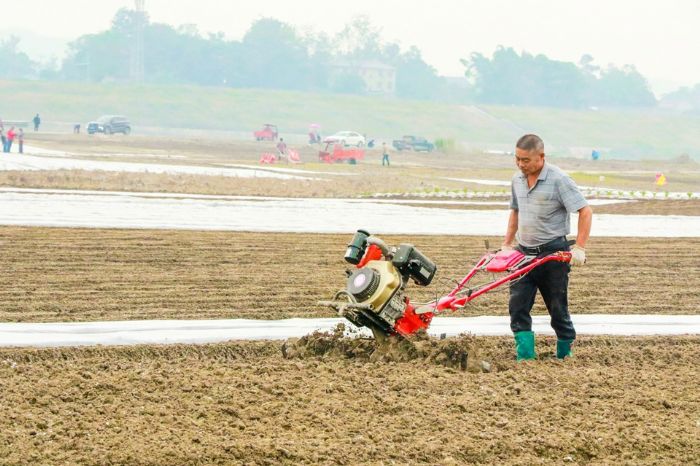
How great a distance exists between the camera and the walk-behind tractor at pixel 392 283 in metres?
8.28

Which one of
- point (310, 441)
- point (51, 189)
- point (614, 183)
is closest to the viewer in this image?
point (310, 441)

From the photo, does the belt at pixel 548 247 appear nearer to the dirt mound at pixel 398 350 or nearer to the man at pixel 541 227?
the man at pixel 541 227

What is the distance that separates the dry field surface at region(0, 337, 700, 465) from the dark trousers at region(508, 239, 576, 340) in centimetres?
33

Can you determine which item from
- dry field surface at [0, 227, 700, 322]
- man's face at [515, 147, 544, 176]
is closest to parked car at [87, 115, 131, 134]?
dry field surface at [0, 227, 700, 322]

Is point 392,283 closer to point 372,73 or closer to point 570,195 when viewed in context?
point 570,195

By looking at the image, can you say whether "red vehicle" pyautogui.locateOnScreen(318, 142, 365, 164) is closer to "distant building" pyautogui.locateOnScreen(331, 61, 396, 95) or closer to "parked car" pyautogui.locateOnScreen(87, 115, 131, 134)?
"parked car" pyautogui.locateOnScreen(87, 115, 131, 134)

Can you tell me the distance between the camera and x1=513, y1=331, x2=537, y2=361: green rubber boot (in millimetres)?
9133

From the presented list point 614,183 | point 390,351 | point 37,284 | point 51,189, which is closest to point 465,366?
point 390,351

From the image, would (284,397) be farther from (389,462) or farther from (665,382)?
(665,382)

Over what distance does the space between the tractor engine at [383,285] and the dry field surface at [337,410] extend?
0.33 m

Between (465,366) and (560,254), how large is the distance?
113cm

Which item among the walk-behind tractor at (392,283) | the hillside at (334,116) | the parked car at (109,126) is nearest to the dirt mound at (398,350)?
the walk-behind tractor at (392,283)

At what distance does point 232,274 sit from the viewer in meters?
13.6

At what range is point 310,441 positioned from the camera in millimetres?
6496
